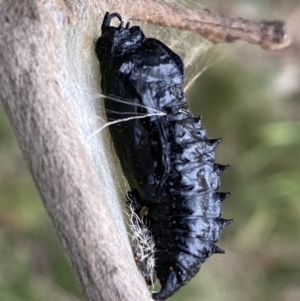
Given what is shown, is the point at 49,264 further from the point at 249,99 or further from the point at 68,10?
the point at 68,10

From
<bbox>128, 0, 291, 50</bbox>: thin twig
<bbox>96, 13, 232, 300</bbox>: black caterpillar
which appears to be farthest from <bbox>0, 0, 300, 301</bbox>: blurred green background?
<bbox>96, 13, 232, 300</bbox>: black caterpillar

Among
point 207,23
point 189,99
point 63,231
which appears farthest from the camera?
point 189,99

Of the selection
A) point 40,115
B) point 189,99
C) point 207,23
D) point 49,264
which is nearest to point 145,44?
point 207,23

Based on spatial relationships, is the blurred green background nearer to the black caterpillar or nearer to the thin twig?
the thin twig

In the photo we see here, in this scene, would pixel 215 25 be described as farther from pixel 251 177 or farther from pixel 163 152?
pixel 251 177

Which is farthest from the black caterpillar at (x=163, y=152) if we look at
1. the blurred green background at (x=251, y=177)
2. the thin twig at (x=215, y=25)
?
the blurred green background at (x=251, y=177)
